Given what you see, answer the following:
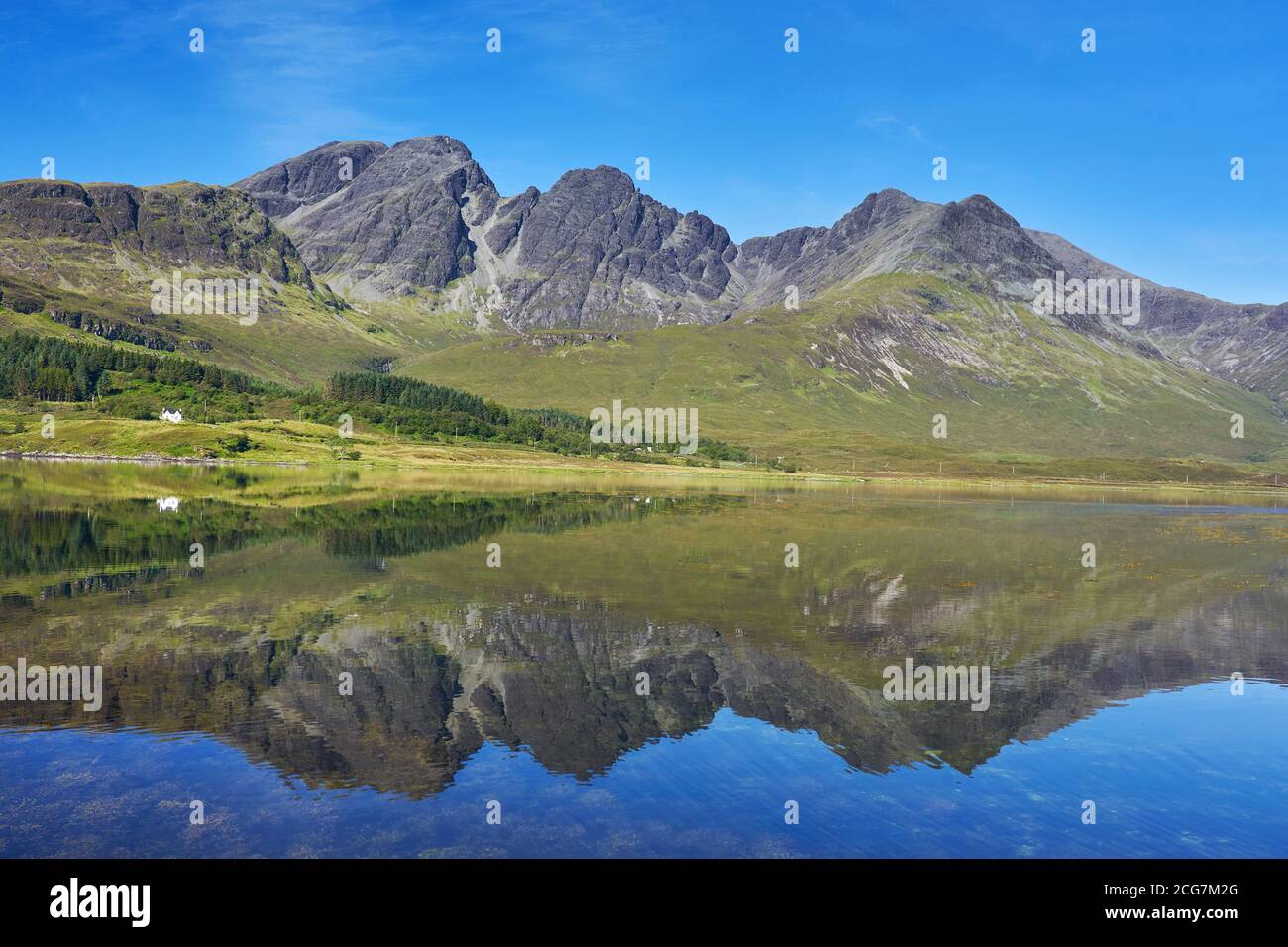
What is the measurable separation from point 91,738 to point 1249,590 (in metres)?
66.2

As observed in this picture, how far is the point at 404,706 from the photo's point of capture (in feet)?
90.1

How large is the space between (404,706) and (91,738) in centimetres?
823

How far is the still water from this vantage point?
1962 centimetres

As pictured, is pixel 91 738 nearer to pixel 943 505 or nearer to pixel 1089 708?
pixel 1089 708

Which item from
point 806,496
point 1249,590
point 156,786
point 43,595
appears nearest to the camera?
point 156,786

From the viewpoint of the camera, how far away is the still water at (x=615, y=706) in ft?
64.4

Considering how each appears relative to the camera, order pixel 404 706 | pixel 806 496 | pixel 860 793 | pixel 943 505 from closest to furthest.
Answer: pixel 860 793
pixel 404 706
pixel 943 505
pixel 806 496

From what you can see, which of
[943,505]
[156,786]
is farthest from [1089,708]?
[943,505]

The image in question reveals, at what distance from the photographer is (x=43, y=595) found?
137 ft

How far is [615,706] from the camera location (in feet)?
94.4
